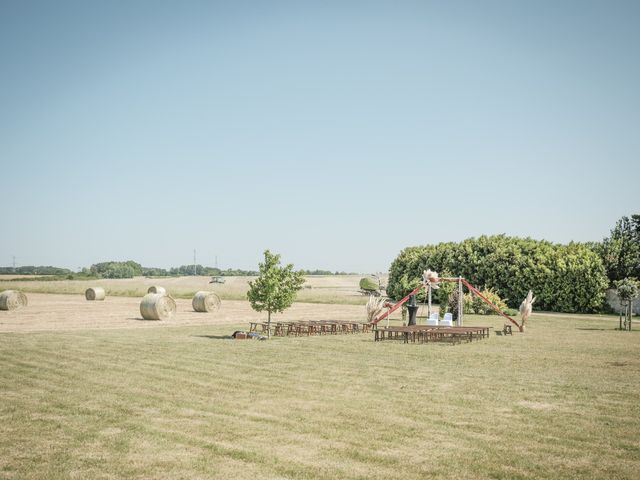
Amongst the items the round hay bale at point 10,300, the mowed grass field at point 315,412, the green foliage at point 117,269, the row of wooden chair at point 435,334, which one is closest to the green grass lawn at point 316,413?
the mowed grass field at point 315,412

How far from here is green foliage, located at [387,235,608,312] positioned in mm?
39094

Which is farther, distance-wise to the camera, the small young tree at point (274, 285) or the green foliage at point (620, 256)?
the green foliage at point (620, 256)

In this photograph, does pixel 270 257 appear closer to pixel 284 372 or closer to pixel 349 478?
pixel 284 372

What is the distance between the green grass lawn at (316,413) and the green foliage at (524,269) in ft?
68.2

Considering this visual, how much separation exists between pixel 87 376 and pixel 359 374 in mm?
6467

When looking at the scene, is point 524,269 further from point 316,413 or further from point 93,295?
point 93,295

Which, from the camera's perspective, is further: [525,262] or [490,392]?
[525,262]

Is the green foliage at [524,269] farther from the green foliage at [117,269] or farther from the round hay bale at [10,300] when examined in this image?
the green foliage at [117,269]

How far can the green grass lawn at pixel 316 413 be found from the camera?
7730 millimetres

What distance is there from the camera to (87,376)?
13961 mm

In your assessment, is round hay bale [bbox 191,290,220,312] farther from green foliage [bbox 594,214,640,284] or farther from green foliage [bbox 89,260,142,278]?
green foliage [bbox 89,260,142,278]

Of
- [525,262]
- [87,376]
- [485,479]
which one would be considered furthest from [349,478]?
[525,262]

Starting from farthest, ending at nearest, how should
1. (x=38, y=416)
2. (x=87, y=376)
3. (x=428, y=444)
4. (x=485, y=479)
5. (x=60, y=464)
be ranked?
(x=87, y=376), (x=38, y=416), (x=428, y=444), (x=60, y=464), (x=485, y=479)

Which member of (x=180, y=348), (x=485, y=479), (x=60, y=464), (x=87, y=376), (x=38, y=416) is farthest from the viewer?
(x=180, y=348)
